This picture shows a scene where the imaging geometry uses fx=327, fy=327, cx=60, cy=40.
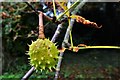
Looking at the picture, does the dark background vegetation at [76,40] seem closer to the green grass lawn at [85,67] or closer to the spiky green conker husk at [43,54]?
the green grass lawn at [85,67]

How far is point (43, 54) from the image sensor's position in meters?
0.71

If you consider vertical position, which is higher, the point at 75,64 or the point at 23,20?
the point at 23,20

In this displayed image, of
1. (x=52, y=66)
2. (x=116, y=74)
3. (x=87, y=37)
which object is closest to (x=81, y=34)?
(x=87, y=37)

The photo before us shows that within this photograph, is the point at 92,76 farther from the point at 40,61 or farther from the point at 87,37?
the point at 40,61

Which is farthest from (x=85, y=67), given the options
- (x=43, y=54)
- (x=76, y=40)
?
(x=43, y=54)

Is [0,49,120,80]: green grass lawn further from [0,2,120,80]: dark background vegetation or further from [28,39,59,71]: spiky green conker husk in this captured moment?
[28,39,59,71]: spiky green conker husk

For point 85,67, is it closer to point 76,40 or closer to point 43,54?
point 76,40

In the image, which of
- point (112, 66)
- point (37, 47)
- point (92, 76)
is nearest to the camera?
point (37, 47)

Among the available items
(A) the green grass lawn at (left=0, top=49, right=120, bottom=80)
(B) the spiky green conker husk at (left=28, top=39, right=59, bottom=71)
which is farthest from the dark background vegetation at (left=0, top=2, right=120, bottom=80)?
(B) the spiky green conker husk at (left=28, top=39, right=59, bottom=71)

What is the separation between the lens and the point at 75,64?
16.5ft

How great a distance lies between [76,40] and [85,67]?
1.40 ft

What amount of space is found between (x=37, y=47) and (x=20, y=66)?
4.26 m

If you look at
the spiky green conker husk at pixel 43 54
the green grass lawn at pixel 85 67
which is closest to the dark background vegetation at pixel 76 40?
the green grass lawn at pixel 85 67

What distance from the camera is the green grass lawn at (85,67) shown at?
4.67m
